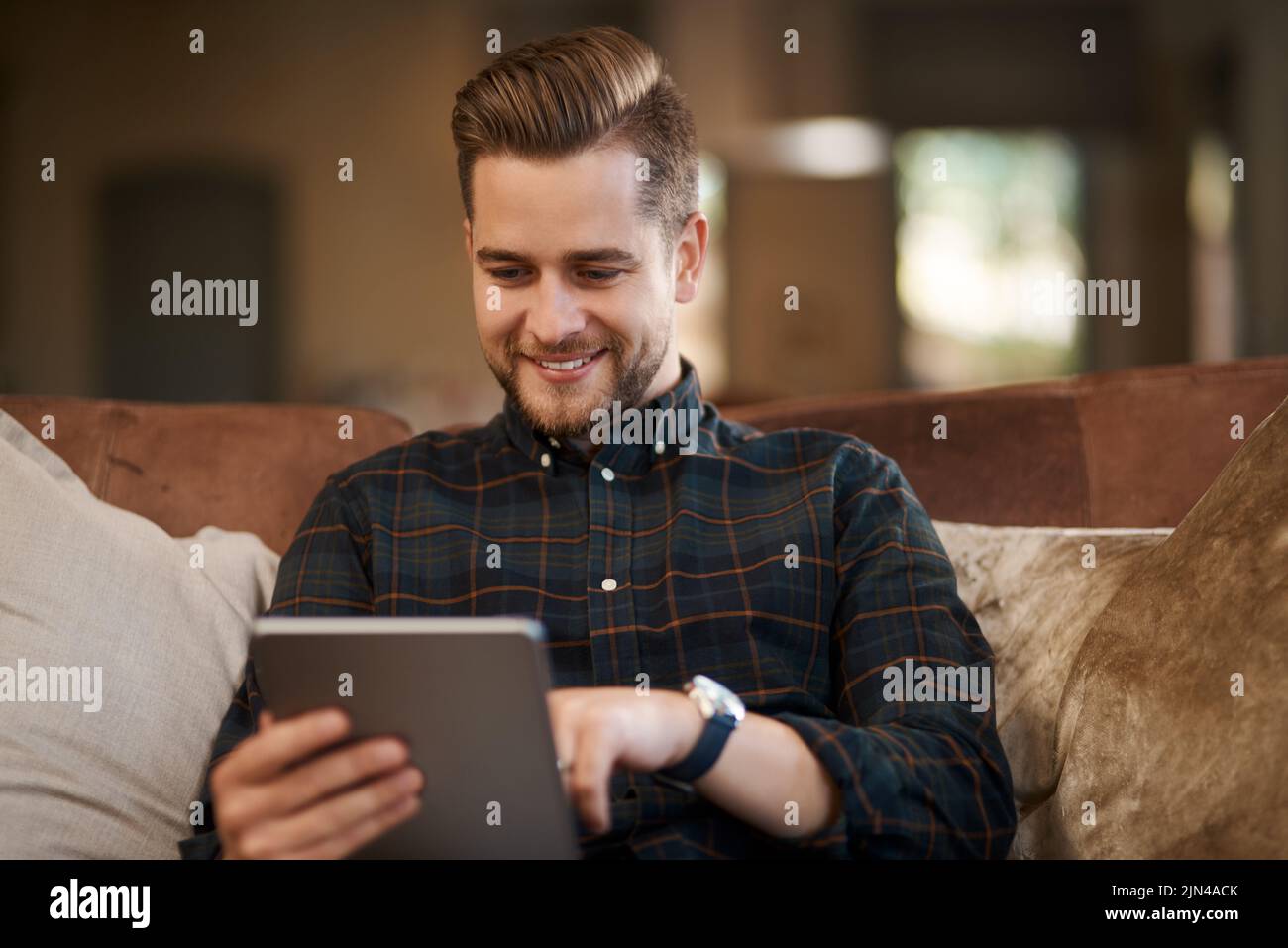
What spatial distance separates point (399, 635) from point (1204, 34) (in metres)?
5.93

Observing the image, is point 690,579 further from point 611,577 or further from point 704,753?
point 704,753

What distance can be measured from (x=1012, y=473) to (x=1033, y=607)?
0.31 meters

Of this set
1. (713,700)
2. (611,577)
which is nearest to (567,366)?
(611,577)

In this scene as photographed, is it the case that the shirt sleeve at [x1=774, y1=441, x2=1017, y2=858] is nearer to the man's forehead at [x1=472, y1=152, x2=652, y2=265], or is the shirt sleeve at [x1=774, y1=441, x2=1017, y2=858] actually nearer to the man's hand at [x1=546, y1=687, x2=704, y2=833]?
the man's hand at [x1=546, y1=687, x2=704, y2=833]

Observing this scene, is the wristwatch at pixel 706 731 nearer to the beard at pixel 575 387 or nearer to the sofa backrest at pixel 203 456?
the beard at pixel 575 387

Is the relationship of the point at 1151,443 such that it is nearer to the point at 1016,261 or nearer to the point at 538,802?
the point at 538,802

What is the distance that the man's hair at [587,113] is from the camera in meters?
1.25

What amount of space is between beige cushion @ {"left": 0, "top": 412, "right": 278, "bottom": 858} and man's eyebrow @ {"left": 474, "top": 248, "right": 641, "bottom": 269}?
1.40 ft

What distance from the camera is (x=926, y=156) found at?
6164 millimetres

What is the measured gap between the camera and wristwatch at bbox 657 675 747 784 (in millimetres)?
929

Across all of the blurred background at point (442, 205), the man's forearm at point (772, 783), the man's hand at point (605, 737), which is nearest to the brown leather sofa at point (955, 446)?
the man's forearm at point (772, 783)

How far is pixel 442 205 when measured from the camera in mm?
6125

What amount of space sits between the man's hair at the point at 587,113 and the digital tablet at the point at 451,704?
1.97 feet

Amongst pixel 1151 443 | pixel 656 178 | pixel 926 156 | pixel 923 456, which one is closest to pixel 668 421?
pixel 656 178
